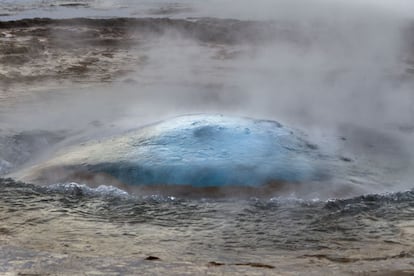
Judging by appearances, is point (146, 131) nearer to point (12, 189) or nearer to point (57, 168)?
point (57, 168)

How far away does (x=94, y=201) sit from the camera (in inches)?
153

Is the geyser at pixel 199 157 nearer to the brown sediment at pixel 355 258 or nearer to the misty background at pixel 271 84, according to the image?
the misty background at pixel 271 84

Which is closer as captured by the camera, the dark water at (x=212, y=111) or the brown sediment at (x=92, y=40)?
the dark water at (x=212, y=111)

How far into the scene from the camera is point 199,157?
414 cm

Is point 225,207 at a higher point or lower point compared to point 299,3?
lower

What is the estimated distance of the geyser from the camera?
4.07 meters

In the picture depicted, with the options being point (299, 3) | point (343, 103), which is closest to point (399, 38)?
point (299, 3)

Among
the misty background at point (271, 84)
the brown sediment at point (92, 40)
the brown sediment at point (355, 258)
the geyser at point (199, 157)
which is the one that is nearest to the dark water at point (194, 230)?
the brown sediment at point (355, 258)

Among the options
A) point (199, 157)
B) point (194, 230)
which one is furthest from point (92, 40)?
point (194, 230)

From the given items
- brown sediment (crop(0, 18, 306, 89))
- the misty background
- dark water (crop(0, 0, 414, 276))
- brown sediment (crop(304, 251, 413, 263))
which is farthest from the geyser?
brown sediment (crop(0, 18, 306, 89))

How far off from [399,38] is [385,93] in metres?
3.44

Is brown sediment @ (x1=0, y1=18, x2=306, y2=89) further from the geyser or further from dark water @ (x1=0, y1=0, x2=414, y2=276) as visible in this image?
the geyser

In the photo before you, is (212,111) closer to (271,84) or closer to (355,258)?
(271,84)

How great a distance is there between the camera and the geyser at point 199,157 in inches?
160
